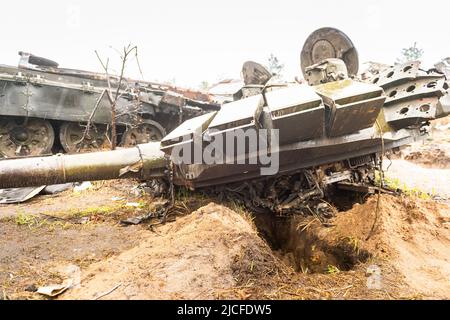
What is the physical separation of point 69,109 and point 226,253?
789 cm

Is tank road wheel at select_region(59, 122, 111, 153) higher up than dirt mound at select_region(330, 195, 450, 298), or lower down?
higher up

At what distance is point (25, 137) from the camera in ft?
30.5

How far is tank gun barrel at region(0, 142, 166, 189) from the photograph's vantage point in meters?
4.26

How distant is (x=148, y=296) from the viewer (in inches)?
96.0

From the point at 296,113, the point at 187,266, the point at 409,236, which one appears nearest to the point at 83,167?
the point at 187,266

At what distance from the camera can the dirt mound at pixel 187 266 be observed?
2537 millimetres

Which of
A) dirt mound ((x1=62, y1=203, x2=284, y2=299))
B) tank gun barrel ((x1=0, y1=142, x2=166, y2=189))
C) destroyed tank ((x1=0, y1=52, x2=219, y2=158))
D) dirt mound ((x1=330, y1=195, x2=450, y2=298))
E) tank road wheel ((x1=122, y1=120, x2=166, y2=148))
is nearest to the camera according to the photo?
dirt mound ((x1=62, y1=203, x2=284, y2=299))

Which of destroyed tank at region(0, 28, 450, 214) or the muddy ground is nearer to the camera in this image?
the muddy ground

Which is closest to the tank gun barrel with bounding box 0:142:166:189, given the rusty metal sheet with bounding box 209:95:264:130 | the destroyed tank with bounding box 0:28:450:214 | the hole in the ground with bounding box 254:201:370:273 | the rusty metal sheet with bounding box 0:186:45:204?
the destroyed tank with bounding box 0:28:450:214

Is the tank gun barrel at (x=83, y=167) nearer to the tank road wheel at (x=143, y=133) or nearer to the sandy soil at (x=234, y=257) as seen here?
the sandy soil at (x=234, y=257)

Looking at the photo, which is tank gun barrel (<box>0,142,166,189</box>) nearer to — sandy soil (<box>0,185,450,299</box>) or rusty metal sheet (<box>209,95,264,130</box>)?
sandy soil (<box>0,185,450,299</box>)

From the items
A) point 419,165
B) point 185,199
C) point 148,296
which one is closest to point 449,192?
point 419,165

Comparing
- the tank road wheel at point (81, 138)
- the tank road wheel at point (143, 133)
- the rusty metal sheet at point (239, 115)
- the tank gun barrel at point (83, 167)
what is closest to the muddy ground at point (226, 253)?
the tank gun barrel at point (83, 167)

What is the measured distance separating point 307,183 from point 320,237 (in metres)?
0.81
